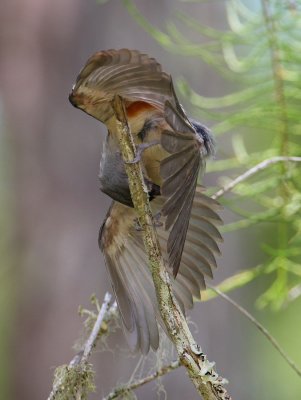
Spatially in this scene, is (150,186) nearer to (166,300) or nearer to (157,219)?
(157,219)

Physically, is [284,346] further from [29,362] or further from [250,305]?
[29,362]

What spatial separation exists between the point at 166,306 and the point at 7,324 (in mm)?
2866

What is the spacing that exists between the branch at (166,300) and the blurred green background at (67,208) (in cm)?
216

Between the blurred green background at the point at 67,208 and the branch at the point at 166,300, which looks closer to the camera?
the branch at the point at 166,300

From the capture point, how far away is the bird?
56.1 inches

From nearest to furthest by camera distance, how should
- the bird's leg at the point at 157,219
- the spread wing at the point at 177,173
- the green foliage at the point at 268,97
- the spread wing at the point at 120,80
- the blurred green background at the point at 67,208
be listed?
the spread wing at the point at 120,80 → the spread wing at the point at 177,173 → the bird's leg at the point at 157,219 → the green foliage at the point at 268,97 → the blurred green background at the point at 67,208

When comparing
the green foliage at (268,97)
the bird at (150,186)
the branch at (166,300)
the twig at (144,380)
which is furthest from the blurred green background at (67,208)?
the branch at (166,300)

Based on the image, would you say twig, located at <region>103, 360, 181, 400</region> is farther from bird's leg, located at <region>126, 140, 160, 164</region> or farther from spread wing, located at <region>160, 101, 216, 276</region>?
bird's leg, located at <region>126, 140, 160, 164</region>

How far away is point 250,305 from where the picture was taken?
14.0 feet

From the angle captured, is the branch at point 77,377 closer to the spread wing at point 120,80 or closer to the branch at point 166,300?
the branch at point 166,300

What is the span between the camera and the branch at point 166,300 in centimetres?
123

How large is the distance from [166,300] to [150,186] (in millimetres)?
498

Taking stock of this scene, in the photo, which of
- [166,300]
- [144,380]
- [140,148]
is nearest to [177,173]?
[140,148]

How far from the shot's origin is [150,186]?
1.77 meters
